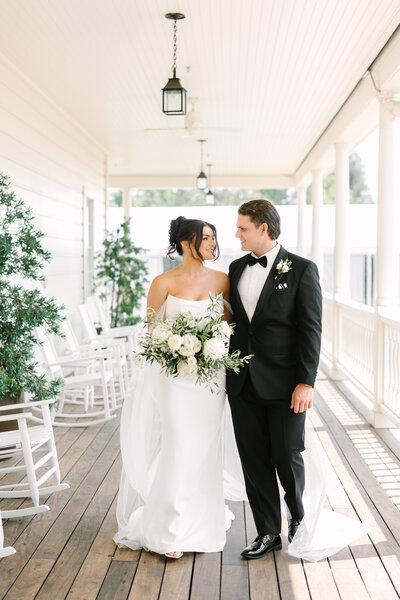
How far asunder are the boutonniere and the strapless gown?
0.45m

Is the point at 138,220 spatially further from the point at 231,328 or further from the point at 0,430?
the point at 231,328

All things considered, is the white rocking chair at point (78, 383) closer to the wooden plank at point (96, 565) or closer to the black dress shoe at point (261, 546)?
the wooden plank at point (96, 565)

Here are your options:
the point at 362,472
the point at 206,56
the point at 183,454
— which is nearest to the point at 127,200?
the point at 206,56

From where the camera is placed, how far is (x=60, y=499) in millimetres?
4246

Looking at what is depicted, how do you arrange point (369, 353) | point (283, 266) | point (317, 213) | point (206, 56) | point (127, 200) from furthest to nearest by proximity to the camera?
point (127, 200)
point (317, 213)
point (369, 353)
point (206, 56)
point (283, 266)

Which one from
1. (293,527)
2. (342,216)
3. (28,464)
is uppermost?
(342,216)

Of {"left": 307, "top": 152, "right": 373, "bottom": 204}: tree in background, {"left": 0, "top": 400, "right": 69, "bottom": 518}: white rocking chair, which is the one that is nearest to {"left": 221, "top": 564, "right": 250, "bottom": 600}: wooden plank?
{"left": 0, "top": 400, "right": 69, "bottom": 518}: white rocking chair

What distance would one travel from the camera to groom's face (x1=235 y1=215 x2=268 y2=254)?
3.33 metres

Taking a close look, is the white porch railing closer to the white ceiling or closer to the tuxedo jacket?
the white ceiling

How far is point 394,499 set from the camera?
4.23 meters

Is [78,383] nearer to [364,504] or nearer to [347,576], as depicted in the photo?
[364,504]

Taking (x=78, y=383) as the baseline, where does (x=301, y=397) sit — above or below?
above

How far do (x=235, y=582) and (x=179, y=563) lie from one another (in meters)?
0.33

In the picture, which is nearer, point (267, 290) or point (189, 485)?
point (267, 290)
